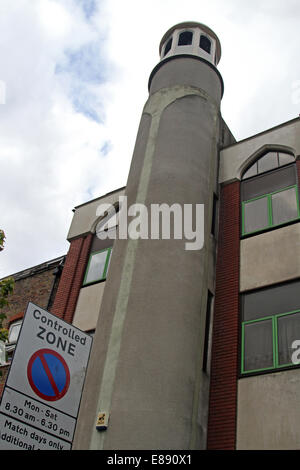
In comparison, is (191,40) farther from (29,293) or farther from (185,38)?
(29,293)

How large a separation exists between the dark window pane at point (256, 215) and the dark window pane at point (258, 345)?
9.53ft

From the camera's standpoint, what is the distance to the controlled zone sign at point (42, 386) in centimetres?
597

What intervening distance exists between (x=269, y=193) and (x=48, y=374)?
9.15 meters

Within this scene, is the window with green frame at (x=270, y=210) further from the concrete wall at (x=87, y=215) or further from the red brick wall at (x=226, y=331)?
the concrete wall at (x=87, y=215)

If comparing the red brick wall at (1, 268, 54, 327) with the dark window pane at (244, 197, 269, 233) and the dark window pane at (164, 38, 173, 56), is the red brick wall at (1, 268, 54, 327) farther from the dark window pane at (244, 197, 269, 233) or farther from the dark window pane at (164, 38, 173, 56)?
the dark window pane at (164, 38, 173, 56)

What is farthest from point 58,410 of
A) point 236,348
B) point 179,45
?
point 179,45

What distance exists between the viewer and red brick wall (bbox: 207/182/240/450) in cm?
1036

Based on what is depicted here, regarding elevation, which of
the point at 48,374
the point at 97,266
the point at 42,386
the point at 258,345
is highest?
the point at 97,266

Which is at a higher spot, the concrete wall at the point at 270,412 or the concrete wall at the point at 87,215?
the concrete wall at the point at 87,215

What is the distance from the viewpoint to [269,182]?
46.1ft

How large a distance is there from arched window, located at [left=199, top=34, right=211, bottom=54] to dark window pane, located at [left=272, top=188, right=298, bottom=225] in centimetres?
684

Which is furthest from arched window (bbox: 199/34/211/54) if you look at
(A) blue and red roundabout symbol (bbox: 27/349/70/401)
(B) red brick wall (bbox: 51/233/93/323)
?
(A) blue and red roundabout symbol (bbox: 27/349/70/401)

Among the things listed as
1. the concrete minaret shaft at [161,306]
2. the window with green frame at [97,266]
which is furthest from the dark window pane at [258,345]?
the window with green frame at [97,266]

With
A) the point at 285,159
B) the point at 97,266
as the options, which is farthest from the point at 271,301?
the point at 97,266
